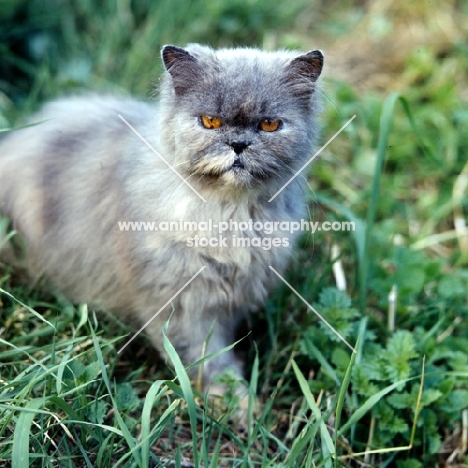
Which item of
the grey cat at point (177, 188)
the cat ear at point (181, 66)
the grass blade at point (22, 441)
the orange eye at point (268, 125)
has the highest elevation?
the cat ear at point (181, 66)

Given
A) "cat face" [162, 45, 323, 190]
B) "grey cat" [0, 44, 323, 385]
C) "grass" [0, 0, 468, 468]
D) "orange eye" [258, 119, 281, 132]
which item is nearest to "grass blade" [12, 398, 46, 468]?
"grass" [0, 0, 468, 468]

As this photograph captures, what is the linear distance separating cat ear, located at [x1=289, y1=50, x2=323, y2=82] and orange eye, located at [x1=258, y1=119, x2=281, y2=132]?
22 centimetres

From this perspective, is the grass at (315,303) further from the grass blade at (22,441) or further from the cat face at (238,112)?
the cat face at (238,112)

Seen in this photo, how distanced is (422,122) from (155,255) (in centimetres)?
234

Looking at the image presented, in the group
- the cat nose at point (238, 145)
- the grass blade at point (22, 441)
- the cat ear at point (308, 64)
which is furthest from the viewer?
the cat ear at point (308, 64)

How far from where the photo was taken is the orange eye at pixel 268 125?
84.8 inches

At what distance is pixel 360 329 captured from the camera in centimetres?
254

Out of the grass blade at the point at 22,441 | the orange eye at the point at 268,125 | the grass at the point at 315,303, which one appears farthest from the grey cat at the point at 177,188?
the grass blade at the point at 22,441

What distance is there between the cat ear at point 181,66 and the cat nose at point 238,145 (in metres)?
0.28

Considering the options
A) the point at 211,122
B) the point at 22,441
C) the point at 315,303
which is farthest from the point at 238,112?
the point at 22,441

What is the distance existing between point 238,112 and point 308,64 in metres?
0.36

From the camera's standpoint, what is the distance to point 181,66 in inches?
86.4

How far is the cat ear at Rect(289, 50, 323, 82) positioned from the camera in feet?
7.35

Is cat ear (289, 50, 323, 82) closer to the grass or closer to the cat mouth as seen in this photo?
the grass
